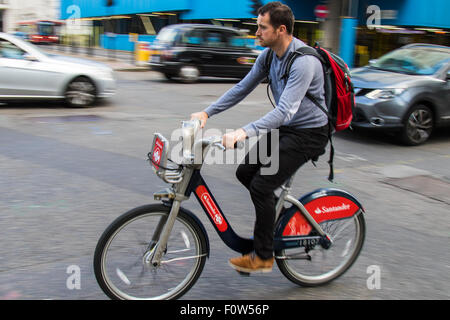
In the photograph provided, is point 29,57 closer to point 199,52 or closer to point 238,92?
point 199,52

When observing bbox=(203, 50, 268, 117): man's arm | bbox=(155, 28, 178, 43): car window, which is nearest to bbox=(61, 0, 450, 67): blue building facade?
bbox=(155, 28, 178, 43): car window

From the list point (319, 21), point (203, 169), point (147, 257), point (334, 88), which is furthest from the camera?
point (319, 21)

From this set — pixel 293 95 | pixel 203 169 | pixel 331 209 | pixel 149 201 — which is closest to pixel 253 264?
pixel 331 209

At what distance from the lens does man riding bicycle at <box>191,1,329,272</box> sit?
3.02m

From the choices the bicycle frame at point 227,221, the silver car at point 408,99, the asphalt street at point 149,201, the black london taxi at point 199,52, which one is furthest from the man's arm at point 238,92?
the black london taxi at point 199,52

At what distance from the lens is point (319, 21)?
25.1m

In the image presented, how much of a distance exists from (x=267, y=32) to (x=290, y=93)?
1.34ft

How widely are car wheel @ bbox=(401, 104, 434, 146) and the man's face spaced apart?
19.6ft

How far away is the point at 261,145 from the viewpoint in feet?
11.0

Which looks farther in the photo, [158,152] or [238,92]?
[238,92]

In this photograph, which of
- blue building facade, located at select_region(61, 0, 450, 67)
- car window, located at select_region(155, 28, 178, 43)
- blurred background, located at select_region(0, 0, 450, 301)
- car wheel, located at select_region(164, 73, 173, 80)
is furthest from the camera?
blue building facade, located at select_region(61, 0, 450, 67)

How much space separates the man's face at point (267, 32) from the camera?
307 centimetres

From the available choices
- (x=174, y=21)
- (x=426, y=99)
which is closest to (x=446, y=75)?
(x=426, y=99)

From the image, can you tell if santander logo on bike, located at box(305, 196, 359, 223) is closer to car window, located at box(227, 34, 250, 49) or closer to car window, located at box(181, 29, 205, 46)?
car window, located at box(181, 29, 205, 46)
